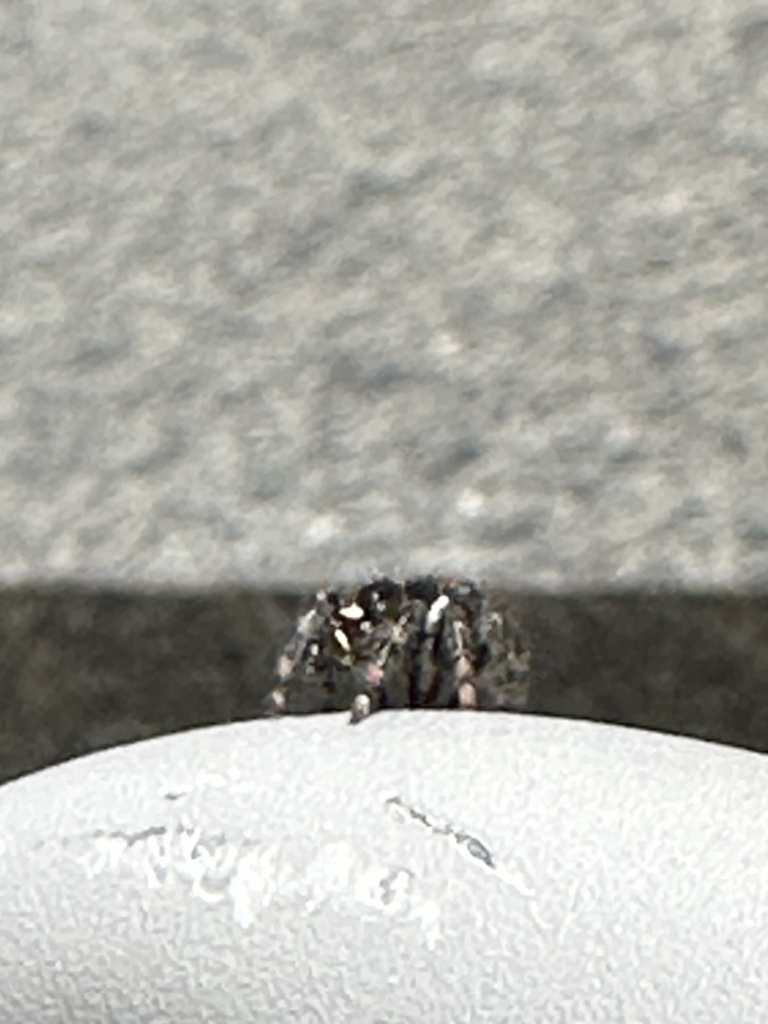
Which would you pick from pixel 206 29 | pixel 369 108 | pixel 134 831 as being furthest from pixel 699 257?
pixel 134 831

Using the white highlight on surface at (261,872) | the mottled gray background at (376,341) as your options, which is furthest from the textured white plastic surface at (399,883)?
the mottled gray background at (376,341)

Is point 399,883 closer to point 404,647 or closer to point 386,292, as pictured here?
point 404,647

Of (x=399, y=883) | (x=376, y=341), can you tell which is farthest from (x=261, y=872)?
(x=376, y=341)

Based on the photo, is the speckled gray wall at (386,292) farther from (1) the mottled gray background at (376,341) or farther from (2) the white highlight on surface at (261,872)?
(2) the white highlight on surface at (261,872)

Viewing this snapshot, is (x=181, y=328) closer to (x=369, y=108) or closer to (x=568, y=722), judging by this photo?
(x=369, y=108)

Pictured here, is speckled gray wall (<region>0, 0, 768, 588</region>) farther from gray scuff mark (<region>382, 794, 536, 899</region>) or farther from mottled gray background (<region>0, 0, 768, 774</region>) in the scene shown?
gray scuff mark (<region>382, 794, 536, 899</region>)

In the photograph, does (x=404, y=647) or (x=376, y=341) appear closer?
(x=404, y=647)

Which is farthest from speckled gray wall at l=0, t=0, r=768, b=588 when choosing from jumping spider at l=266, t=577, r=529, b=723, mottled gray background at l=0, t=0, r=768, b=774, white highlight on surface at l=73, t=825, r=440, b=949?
white highlight on surface at l=73, t=825, r=440, b=949
